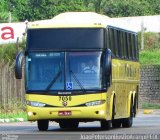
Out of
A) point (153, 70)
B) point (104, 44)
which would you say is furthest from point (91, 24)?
point (153, 70)

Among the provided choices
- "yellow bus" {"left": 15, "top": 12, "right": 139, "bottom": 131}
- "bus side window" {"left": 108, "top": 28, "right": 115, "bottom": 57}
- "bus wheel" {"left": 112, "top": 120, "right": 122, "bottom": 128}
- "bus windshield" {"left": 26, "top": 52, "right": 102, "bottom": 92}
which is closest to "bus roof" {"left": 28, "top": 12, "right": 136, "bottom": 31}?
"yellow bus" {"left": 15, "top": 12, "right": 139, "bottom": 131}

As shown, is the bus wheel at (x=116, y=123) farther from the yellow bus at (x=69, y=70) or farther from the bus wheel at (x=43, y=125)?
the bus wheel at (x=43, y=125)

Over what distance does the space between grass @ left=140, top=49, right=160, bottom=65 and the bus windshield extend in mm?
30282

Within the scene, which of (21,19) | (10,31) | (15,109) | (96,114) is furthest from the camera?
(21,19)

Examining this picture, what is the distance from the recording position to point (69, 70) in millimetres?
27844

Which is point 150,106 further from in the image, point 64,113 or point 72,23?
point 64,113

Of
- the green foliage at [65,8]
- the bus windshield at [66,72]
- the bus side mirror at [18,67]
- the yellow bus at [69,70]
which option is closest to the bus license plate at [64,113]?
the yellow bus at [69,70]

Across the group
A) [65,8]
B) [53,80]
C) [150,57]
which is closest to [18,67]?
[53,80]

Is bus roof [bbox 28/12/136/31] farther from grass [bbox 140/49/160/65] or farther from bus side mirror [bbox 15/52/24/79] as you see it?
grass [bbox 140/49/160/65]

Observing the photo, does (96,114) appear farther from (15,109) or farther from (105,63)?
(15,109)

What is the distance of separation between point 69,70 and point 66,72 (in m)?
0.10

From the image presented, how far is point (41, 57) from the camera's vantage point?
2811 cm

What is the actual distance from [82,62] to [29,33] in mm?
1843

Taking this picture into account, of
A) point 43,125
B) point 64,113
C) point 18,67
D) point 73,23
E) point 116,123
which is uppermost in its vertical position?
point 73,23
